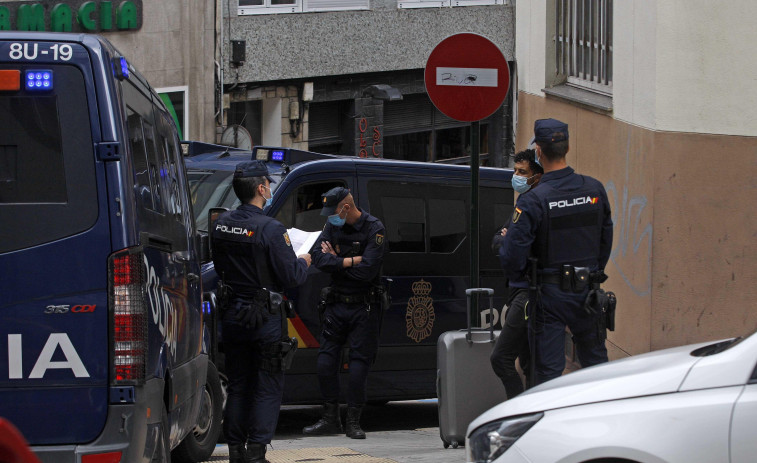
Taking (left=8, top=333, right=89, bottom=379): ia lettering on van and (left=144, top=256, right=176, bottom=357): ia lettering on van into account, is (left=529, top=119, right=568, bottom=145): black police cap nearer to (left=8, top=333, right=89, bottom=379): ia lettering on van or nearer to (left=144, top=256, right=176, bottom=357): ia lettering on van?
(left=144, top=256, right=176, bottom=357): ia lettering on van

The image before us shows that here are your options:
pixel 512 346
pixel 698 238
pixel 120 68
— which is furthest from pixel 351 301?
pixel 120 68

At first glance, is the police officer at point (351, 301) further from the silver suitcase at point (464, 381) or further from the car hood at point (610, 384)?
the car hood at point (610, 384)

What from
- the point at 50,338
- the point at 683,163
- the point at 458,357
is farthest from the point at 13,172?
the point at 683,163

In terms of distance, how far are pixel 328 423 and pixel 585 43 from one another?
4.55m

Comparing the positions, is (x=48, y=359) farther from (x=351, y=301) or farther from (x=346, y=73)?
(x=346, y=73)

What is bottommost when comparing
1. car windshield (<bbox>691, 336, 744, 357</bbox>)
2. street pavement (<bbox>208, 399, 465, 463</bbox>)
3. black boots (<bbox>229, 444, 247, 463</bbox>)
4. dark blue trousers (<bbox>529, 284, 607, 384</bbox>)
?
street pavement (<bbox>208, 399, 465, 463</bbox>)

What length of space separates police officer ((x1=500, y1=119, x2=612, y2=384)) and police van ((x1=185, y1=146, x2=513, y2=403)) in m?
2.33

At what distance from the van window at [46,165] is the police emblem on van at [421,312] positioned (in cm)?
447

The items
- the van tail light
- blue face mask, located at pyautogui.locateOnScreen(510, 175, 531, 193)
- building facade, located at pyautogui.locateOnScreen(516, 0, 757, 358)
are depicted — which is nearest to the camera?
the van tail light

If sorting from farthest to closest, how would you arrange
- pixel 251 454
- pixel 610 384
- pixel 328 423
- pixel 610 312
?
pixel 328 423 < pixel 251 454 < pixel 610 312 < pixel 610 384

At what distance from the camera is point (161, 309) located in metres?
4.86

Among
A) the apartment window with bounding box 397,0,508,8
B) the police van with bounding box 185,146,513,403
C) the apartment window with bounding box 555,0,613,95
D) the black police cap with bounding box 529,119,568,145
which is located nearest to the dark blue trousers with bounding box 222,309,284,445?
the police van with bounding box 185,146,513,403

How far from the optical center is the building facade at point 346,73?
60.5ft

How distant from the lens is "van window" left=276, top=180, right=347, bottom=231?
27.2 ft
